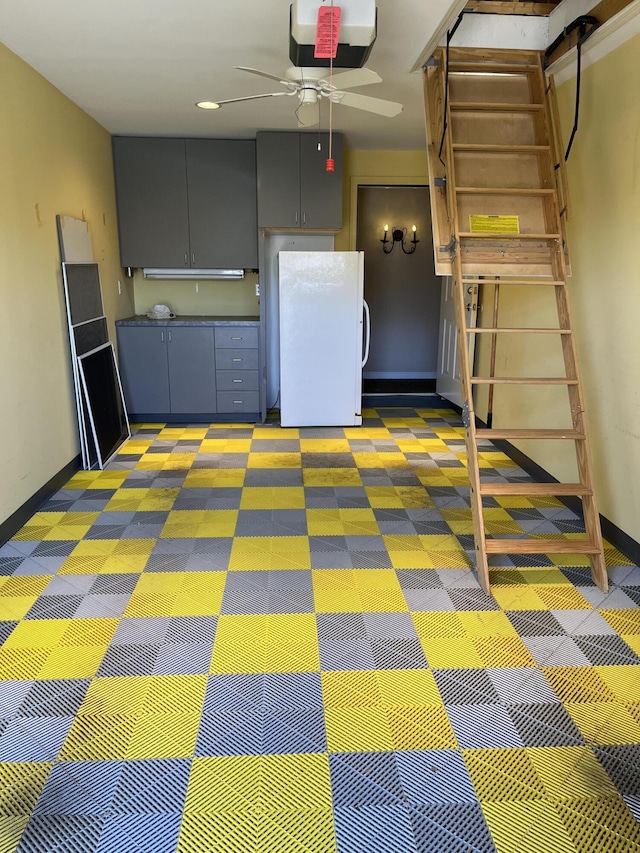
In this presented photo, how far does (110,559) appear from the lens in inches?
122

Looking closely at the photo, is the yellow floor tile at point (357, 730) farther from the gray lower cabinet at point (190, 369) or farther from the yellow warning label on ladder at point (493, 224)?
the gray lower cabinet at point (190, 369)

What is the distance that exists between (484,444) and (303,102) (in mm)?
3098

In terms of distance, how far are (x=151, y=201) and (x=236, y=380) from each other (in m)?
1.91

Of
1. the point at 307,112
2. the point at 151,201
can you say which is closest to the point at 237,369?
the point at 151,201

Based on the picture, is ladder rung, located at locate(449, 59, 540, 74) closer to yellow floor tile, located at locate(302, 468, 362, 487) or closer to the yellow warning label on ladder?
the yellow warning label on ladder

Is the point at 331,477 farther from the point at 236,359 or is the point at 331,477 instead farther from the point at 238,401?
the point at 236,359

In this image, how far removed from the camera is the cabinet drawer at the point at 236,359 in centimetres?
569

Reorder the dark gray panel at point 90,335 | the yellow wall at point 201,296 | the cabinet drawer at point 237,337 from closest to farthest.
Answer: the dark gray panel at point 90,335 < the cabinet drawer at point 237,337 < the yellow wall at point 201,296

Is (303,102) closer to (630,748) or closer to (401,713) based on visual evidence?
(401,713)

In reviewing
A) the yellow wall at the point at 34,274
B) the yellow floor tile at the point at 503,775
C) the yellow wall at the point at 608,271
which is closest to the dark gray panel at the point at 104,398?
the yellow wall at the point at 34,274

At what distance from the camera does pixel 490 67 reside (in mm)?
3469

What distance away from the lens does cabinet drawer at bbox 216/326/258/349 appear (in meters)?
5.64

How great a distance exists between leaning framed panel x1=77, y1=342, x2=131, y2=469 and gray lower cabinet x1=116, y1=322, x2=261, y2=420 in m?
0.30

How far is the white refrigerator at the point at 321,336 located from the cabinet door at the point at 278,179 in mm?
501
